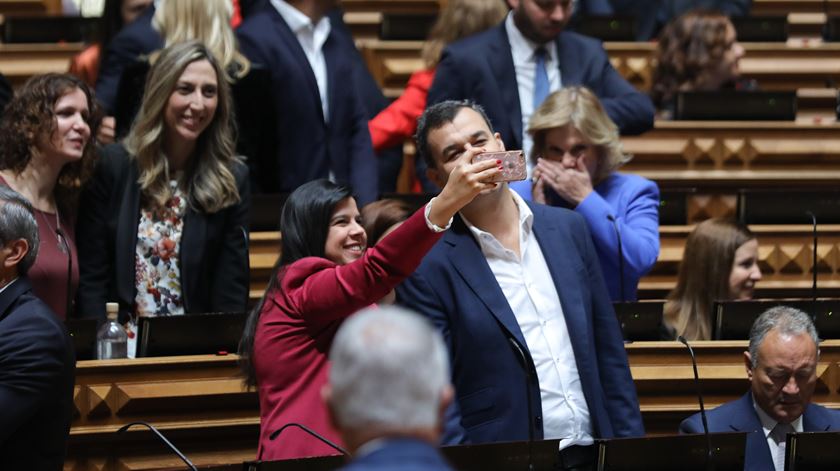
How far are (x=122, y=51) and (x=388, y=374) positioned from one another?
9.03 feet

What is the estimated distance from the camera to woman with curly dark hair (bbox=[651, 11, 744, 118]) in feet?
14.0

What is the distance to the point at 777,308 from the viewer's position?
9.21ft

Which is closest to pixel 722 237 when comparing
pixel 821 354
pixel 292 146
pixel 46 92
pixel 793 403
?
pixel 821 354

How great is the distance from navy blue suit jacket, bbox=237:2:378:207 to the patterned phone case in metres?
1.49

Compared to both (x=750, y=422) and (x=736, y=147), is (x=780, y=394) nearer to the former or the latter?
(x=750, y=422)

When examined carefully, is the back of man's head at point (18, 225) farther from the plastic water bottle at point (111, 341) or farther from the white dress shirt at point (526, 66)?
the white dress shirt at point (526, 66)

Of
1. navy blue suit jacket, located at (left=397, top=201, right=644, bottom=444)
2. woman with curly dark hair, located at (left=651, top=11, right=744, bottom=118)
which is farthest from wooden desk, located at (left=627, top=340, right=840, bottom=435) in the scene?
woman with curly dark hair, located at (left=651, top=11, right=744, bottom=118)

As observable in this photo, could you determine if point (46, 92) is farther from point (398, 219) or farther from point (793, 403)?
point (793, 403)

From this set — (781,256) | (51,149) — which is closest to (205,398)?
(51,149)

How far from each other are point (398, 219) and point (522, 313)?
1.83ft

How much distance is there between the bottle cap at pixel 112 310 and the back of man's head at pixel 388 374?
177 cm

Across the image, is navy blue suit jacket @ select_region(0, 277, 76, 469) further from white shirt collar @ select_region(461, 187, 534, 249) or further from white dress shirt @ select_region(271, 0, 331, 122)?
white dress shirt @ select_region(271, 0, 331, 122)

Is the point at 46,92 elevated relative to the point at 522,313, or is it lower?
elevated

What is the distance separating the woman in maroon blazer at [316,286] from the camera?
212 cm
